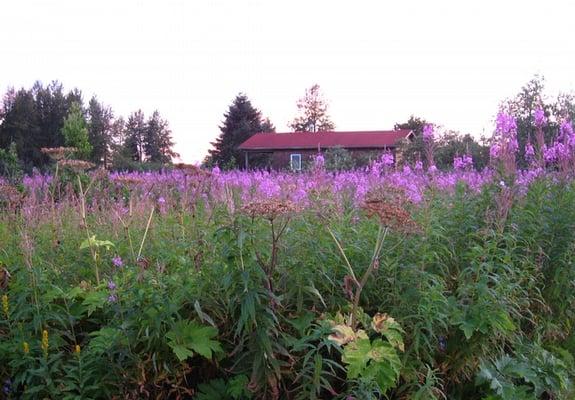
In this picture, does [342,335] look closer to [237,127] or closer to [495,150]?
[495,150]

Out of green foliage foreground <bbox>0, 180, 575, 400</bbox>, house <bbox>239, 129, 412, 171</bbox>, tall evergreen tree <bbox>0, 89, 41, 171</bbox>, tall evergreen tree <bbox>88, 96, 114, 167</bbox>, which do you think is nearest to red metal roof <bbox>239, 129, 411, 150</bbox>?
house <bbox>239, 129, 412, 171</bbox>

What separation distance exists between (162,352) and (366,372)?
1.07 metres

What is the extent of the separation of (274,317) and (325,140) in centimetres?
4515

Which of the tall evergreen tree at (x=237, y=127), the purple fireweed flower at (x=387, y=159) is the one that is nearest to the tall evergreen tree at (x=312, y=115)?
the tall evergreen tree at (x=237, y=127)

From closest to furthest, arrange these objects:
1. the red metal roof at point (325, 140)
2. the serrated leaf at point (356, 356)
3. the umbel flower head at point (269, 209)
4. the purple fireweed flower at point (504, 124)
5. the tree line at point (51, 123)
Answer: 1. the serrated leaf at point (356, 356)
2. the umbel flower head at point (269, 209)
3. the purple fireweed flower at point (504, 124)
4. the red metal roof at point (325, 140)
5. the tree line at point (51, 123)

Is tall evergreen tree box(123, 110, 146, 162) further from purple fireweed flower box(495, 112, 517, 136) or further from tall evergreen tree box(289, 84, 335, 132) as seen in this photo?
purple fireweed flower box(495, 112, 517, 136)

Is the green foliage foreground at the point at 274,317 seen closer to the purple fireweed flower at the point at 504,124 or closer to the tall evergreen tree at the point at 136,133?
the purple fireweed flower at the point at 504,124

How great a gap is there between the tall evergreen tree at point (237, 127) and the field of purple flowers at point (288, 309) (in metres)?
59.2

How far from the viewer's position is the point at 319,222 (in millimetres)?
3350

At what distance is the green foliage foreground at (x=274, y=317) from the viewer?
2635 millimetres

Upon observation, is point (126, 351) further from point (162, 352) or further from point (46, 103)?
point (46, 103)

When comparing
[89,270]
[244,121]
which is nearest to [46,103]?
[244,121]

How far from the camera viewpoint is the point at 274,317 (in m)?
2.54

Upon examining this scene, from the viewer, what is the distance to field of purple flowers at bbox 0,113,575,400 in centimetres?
264
